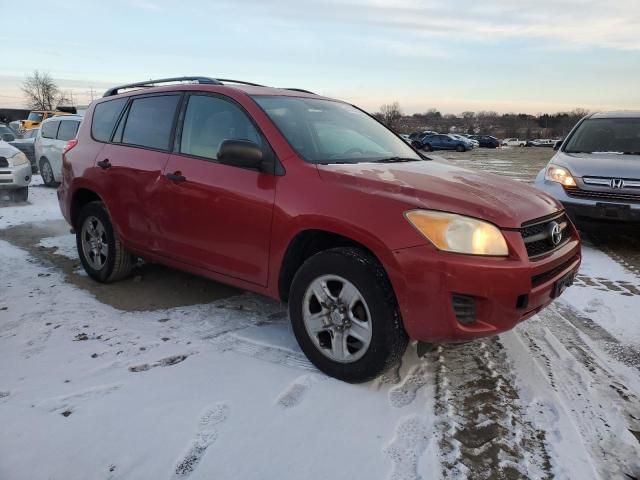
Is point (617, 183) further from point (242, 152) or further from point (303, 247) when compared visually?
point (242, 152)

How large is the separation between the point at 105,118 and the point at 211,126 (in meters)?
1.58

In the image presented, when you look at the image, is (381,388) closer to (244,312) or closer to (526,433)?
(526,433)

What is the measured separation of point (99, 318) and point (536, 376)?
3071 mm

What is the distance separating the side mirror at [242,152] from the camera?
10.1 ft

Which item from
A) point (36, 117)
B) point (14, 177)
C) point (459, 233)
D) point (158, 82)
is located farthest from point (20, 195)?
point (36, 117)

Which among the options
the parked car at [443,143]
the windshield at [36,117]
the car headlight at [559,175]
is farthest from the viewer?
the parked car at [443,143]

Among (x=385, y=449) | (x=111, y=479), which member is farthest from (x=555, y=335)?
(x=111, y=479)

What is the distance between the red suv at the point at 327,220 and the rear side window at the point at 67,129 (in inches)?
301

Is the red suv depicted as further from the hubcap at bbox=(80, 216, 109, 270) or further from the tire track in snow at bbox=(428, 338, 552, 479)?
the tire track in snow at bbox=(428, 338, 552, 479)

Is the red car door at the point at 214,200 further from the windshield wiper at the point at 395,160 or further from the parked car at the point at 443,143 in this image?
the parked car at the point at 443,143

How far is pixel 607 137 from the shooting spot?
6996 millimetres

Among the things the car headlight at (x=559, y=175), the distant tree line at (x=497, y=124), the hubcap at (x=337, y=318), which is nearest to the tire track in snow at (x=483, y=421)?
the hubcap at (x=337, y=318)

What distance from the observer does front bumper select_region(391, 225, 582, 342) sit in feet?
8.05

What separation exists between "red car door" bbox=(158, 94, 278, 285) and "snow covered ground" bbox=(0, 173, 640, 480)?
553 millimetres
